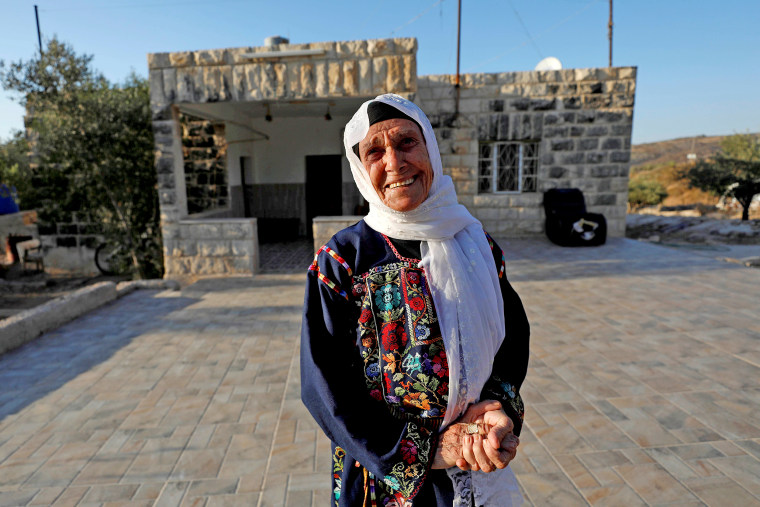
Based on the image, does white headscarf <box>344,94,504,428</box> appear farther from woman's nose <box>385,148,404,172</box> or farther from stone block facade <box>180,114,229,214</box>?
stone block facade <box>180,114,229,214</box>

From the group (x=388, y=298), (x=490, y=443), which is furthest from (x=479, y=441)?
(x=388, y=298)

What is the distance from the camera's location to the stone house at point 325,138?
733 cm

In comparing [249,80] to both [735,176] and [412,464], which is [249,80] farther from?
[735,176]

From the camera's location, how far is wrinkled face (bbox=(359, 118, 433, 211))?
50.6 inches

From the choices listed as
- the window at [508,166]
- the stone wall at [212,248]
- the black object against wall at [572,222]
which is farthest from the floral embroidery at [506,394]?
the window at [508,166]

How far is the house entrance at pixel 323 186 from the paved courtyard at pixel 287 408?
7.22 metres

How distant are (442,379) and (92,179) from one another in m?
9.82

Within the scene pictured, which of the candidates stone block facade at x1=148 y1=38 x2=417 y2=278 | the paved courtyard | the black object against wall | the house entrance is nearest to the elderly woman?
the paved courtyard

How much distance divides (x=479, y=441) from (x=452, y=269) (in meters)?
0.47

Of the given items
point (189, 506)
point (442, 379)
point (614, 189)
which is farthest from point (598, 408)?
point (614, 189)

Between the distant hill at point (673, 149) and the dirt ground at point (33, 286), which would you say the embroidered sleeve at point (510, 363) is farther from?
the distant hill at point (673, 149)

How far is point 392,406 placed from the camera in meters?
1.28

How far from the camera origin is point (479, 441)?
A: 1.14 meters

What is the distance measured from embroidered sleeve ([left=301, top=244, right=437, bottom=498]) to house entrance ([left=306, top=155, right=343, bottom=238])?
11.6 meters
